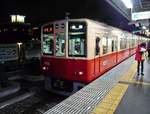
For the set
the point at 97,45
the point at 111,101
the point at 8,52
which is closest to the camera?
the point at 111,101

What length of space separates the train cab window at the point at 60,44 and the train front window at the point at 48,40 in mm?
270

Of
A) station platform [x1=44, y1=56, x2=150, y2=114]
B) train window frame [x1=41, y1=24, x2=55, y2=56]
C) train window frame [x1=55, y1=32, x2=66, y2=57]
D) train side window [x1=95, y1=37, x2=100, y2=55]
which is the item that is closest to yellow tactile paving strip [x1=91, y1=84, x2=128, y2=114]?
station platform [x1=44, y1=56, x2=150, y2=114]

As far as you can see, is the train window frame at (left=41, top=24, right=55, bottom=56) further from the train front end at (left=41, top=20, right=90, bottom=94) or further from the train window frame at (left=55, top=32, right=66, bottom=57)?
the train window frame at (left=55, top=32, right=66, bottom=57)

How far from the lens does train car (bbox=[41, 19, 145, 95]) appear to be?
758 cm

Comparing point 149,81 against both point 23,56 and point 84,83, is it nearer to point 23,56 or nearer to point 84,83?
point 84,83

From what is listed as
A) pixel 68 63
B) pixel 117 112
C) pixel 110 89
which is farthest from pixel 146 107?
pixel 68 63

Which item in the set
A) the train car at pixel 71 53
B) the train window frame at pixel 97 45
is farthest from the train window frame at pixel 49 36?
the train window frame at pixel 97 45

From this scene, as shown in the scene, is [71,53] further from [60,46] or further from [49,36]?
[49,36]

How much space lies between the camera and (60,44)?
26.6 ft

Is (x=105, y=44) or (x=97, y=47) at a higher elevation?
(x=105, y=44)

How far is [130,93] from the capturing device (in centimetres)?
595

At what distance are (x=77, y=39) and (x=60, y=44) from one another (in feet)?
2.33

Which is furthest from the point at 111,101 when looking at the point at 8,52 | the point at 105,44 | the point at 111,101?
the point at 8,52

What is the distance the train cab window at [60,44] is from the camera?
7980 millimetres
